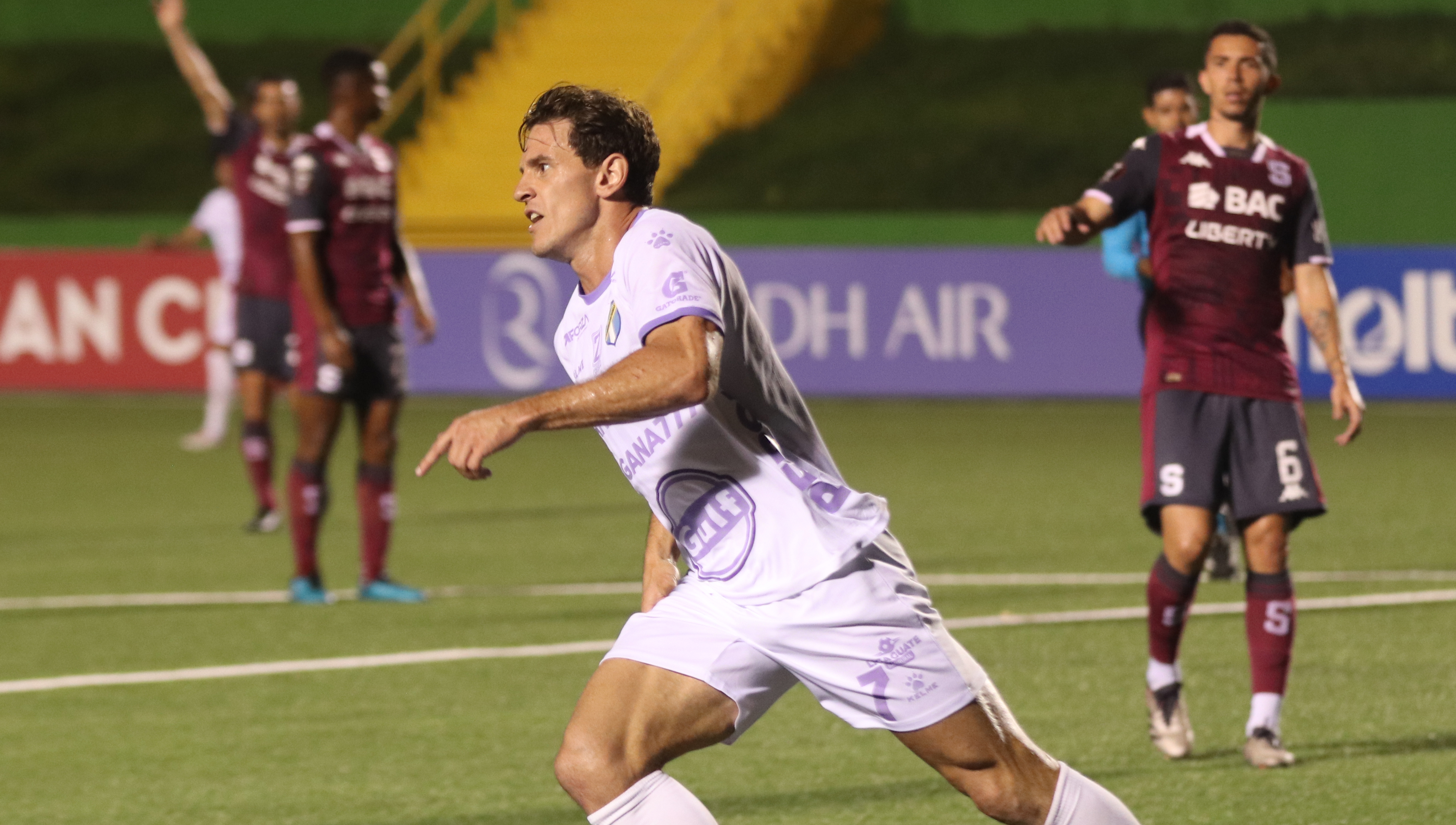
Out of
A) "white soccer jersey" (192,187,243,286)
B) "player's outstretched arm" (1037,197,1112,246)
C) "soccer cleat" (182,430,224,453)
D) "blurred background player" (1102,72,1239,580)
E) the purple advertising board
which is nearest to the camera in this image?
"player's outstretched arm" (1037,197,1112,246)

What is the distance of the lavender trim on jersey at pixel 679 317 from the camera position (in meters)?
3.91

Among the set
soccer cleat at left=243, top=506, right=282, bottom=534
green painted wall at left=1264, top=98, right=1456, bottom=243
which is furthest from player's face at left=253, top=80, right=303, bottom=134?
green painted wall at left=1264, top=98, right=1456, bottom=243

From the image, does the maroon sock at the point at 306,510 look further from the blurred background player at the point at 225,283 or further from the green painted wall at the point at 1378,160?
the green painted wall at the point at 1378,160

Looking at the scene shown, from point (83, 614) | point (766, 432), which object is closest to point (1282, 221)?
point (766, 432)

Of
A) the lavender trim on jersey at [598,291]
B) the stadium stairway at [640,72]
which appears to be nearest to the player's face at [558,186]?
the lavender trim on jersey at [598,291]

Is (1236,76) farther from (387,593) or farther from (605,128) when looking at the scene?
(387,593)

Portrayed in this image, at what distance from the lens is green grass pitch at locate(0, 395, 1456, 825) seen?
6.11 m

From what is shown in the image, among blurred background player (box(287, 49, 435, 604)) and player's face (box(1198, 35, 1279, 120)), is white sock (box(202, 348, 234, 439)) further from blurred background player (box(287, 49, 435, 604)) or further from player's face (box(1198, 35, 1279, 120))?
player's face (box(1198, 35, 1279, 120))

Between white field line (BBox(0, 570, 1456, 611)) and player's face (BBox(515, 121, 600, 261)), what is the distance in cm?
555

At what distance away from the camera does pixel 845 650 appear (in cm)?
415

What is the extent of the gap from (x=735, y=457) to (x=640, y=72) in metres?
23.0

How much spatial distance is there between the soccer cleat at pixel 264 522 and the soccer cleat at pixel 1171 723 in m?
6.67

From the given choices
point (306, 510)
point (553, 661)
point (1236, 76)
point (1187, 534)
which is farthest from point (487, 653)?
point (1236, 76)

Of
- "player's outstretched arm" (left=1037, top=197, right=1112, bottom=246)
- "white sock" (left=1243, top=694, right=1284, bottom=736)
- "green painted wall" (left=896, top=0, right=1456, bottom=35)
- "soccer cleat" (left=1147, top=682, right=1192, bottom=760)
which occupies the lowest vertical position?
"soccer cleat" (left=1147, top=682, right=1192, bottom=760)
